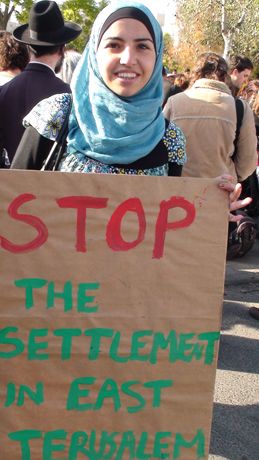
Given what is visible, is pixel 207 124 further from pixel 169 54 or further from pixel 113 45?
pixel 169 54

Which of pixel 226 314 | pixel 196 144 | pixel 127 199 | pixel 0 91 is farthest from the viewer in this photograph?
pixel 226 314

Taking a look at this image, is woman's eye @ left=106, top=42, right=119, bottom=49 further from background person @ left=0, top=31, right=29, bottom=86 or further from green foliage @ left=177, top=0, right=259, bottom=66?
green foliage @ left=177, top=0, right=259, bottom=66

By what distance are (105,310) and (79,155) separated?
0.54 meters

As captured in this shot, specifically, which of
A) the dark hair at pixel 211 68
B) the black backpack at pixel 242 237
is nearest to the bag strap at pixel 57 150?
the dark hair at pixel 211 68

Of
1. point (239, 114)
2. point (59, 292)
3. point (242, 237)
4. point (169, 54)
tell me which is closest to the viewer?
point (59, 292)

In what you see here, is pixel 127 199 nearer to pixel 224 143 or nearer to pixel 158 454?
pixel 158 454

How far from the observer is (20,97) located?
10.7 ft

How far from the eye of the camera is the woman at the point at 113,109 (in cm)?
192

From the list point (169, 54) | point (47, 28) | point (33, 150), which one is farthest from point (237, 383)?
point (169, 54)

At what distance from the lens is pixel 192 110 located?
12.6ft

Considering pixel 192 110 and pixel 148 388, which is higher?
pixel 192 110

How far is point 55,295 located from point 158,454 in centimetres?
59

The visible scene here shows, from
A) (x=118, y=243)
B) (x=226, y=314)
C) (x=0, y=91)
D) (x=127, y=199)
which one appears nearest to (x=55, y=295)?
(x=118, y=243)

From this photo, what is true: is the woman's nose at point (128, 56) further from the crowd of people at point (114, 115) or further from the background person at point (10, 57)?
the background person at point (10, 57)
